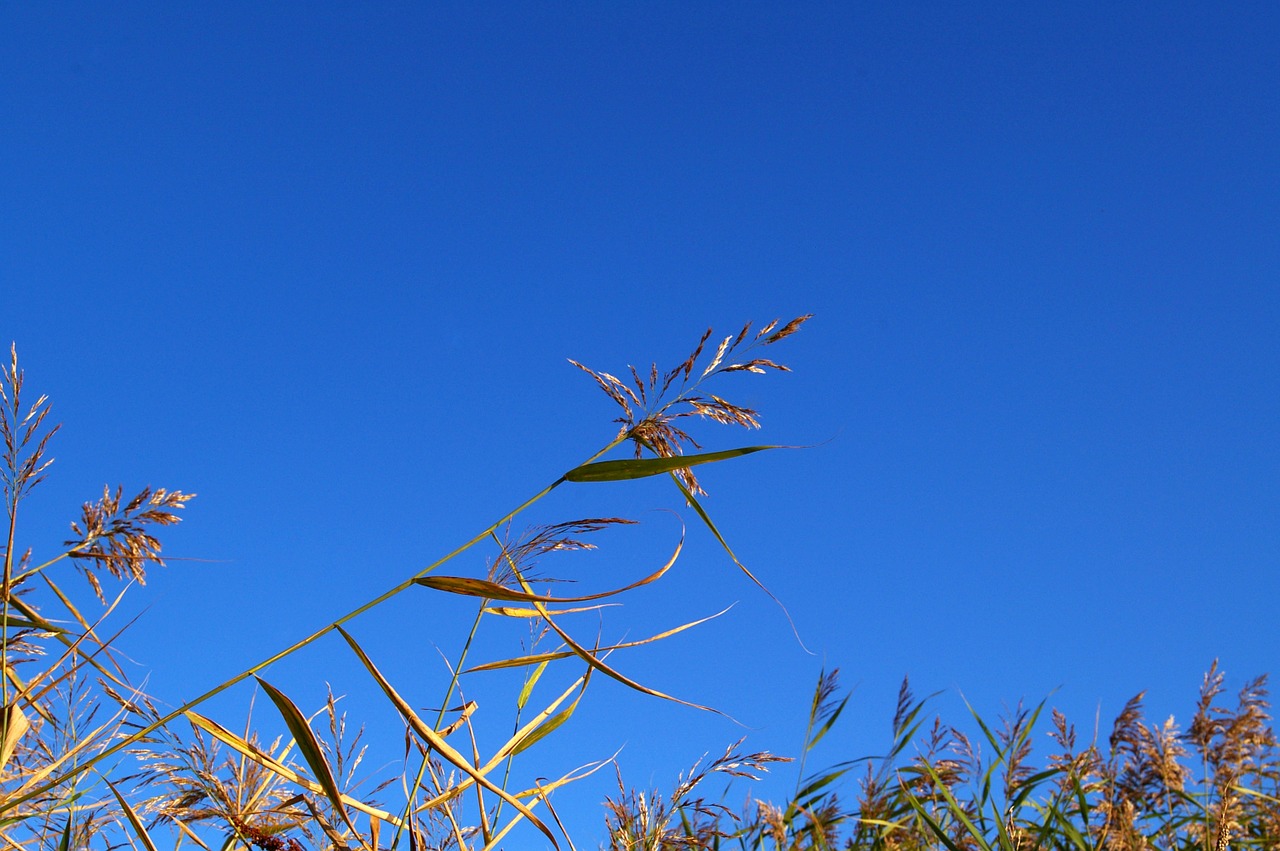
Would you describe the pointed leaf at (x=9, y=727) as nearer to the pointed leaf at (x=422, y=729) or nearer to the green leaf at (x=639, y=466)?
the pointed leaf at (x=422, y=729)

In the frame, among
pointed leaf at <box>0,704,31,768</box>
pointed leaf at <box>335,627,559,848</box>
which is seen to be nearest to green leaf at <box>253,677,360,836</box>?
pointed leaf at <box>335,627,559,848</box>

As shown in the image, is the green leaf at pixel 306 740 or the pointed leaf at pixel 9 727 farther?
the pointed leaf at pixel 9 727

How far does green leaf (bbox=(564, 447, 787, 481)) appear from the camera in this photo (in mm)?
1429

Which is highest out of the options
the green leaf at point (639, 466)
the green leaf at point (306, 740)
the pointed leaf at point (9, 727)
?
the green leaf at point (639, 466)

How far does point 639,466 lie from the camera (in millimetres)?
1482

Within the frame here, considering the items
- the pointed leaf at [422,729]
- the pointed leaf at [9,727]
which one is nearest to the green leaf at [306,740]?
the pointed leaf at [422,729]

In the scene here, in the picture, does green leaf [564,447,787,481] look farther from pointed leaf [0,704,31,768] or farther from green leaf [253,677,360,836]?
pointed leaf [0,704,31,768]

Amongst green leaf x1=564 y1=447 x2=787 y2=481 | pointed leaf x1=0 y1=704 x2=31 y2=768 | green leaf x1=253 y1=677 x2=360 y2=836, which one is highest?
green leaf x1=564 y1=447 x2=787 y2=481

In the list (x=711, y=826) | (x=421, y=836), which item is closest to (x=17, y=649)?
(x=421, y=836)

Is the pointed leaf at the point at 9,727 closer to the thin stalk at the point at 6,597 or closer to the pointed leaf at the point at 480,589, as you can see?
the thin stalk at the point at 6,597

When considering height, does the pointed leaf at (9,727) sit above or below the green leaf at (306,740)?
above

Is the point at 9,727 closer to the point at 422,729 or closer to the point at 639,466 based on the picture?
the point at 422,729

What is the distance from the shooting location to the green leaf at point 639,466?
1429 mm

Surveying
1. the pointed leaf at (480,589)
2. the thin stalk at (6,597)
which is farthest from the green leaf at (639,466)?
the thin stalk at (6,597)
